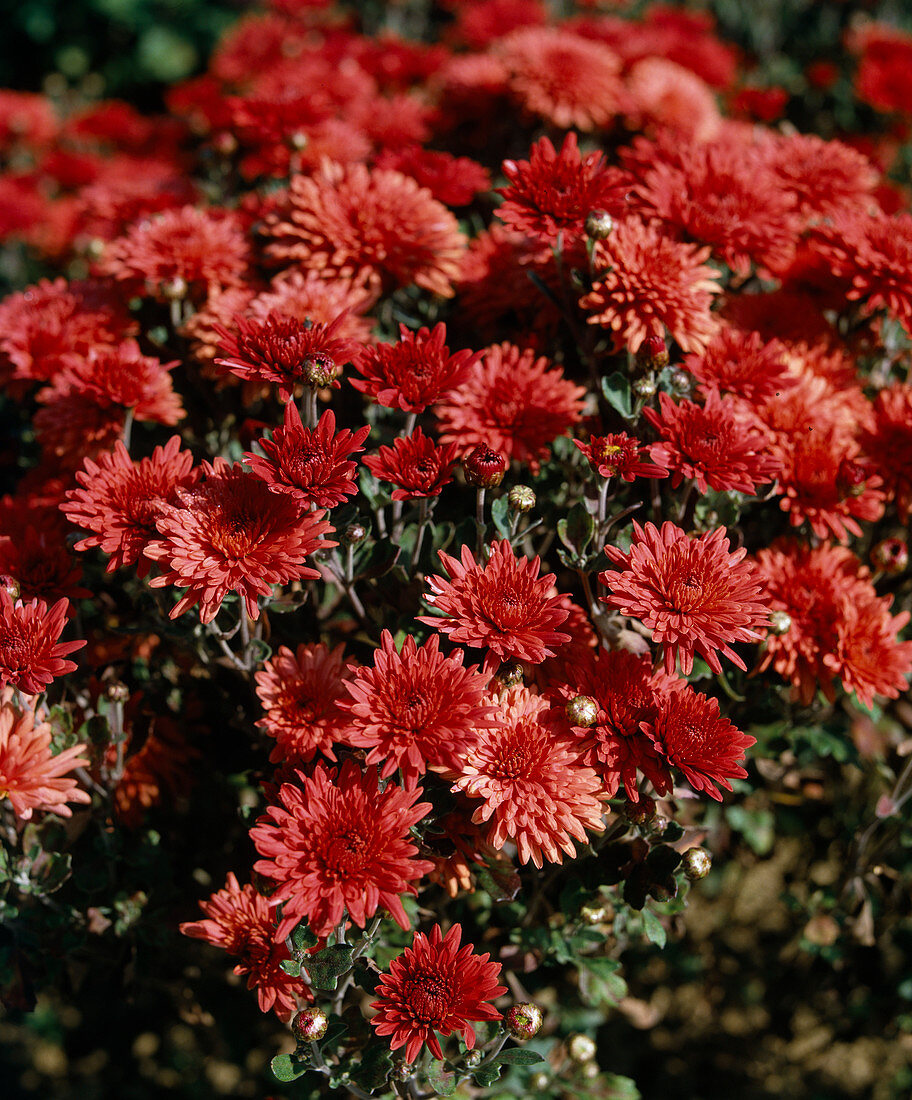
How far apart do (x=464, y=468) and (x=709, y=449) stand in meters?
0.41

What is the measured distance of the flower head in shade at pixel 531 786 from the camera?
1.22 metres

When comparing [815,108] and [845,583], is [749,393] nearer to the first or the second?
[845,583]

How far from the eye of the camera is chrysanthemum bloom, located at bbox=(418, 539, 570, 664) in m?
1.27

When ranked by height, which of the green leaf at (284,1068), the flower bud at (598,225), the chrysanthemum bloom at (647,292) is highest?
the flower bud at (598,225)

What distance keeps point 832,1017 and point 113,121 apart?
409cm

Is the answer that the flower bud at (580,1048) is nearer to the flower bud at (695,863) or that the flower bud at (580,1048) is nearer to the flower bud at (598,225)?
the flower bud at (695,863)

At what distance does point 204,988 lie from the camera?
2.07 m

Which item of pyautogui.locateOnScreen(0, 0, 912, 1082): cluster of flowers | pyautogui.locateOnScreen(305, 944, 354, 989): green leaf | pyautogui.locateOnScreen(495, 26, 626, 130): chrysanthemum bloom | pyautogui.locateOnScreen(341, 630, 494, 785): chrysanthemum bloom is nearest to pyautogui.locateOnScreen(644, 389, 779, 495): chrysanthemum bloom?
pyautogui.locateOnScreen(0, 0, 912, 1082): cluster of flowers

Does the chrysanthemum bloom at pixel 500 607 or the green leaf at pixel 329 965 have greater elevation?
the chrysanthemum bloom at pixel 500 607

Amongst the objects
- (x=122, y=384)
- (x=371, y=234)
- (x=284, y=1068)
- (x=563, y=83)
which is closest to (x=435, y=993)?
(x=284, y=1068)

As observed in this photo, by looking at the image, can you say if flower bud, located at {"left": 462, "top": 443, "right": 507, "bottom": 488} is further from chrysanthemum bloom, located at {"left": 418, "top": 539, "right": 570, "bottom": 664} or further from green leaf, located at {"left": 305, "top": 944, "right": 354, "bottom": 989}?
green leaf, located at {"left": 305, "top": 944, "right": 354, "bottom": 989}

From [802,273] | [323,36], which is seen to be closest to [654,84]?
[802,273]

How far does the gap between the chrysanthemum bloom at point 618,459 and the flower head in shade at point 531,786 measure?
16.3 inches

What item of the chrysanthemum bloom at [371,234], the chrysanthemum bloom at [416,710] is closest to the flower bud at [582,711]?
the chrysanthemum bloom at [416,710]
